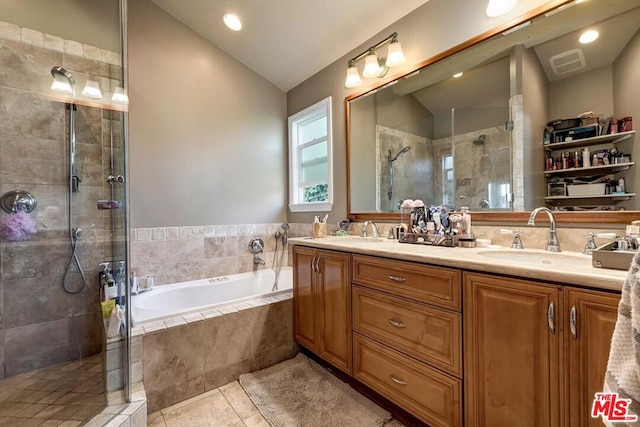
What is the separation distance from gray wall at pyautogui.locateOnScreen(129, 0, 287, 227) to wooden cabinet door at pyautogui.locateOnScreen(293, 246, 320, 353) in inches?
43.9

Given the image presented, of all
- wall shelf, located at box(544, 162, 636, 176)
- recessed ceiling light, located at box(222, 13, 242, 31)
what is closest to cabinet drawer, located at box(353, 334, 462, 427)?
wall shelf, located at box(544, 162, 636, 176)

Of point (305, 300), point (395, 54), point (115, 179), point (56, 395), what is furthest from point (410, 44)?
point (56, 395)

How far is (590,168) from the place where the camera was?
4.17 feet

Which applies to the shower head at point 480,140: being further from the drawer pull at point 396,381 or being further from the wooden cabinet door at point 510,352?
the drawer pull at point 396,381

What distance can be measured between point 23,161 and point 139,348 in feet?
4.82

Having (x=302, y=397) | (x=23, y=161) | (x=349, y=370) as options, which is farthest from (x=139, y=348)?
(x=23, y=161)

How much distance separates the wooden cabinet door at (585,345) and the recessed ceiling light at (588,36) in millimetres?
1184

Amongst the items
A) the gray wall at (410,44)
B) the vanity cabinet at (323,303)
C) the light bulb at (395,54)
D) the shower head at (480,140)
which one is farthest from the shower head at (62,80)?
the shower head at (480,140)

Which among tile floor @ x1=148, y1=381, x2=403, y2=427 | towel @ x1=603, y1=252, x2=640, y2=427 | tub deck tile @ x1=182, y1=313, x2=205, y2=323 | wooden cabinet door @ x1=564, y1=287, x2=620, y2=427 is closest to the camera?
towel @ x1=603, y1=252, x2=640, y2=427

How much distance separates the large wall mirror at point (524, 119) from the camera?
1.21 meters

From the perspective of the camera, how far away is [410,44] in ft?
6.63

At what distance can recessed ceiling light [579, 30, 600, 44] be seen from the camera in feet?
4.14

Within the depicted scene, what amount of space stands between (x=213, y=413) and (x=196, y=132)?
7.36 feet

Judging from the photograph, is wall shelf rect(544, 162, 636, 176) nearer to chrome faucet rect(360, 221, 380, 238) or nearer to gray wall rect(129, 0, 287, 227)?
chrome faucet rect(360, 221, 380, 238)
